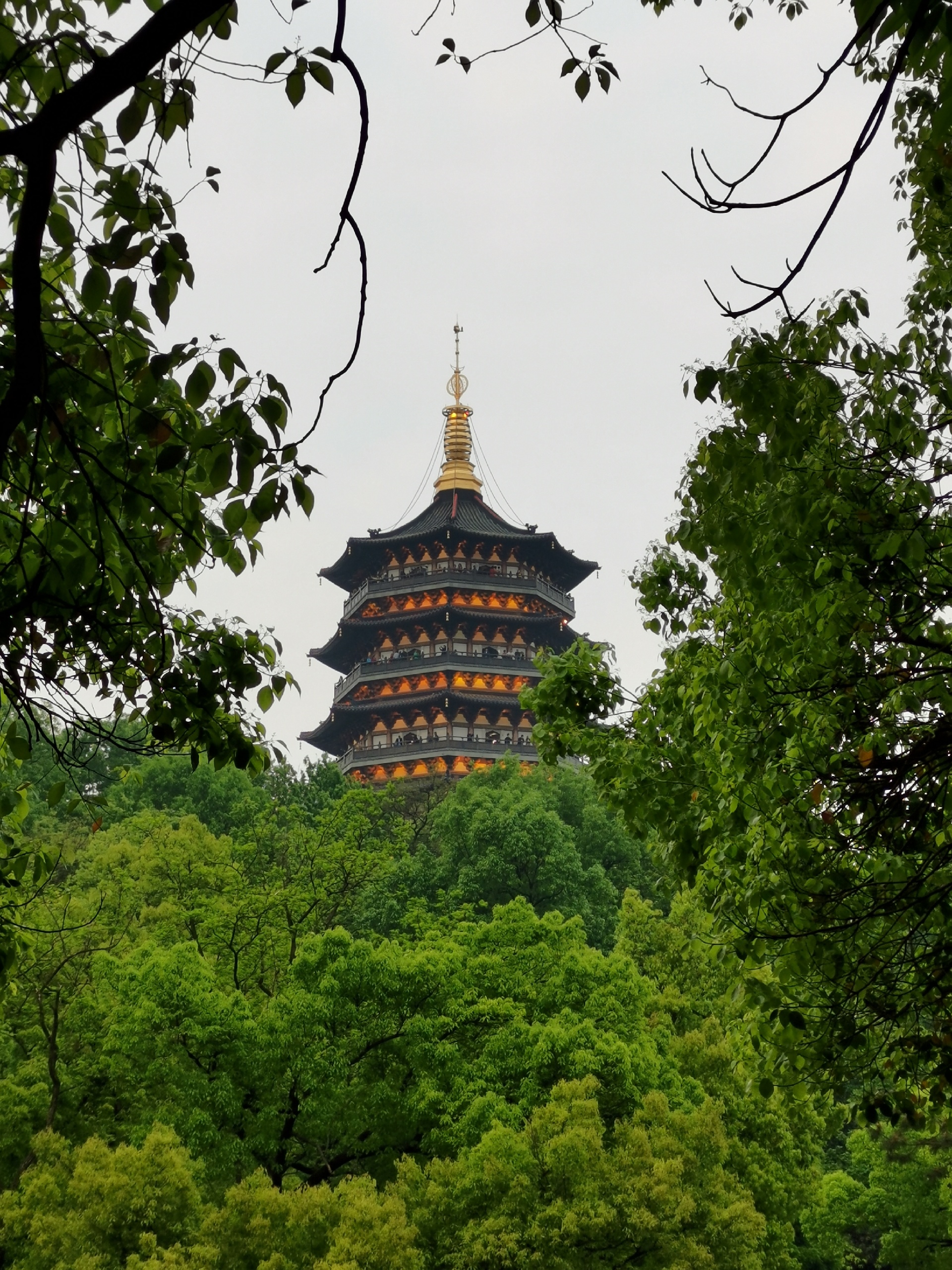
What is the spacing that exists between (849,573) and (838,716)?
707 mm

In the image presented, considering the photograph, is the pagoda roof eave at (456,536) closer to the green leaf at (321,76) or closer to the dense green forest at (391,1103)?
the dense green forest at (391,1103)

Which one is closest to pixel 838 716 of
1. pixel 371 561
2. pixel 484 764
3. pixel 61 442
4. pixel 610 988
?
pixel 61 442

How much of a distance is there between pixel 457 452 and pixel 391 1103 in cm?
3518

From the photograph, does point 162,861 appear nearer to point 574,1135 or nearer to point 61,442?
point 574,1135

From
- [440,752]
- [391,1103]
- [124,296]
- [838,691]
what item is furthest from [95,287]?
[440,752]

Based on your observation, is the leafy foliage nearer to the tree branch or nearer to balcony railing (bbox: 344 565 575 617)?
the tree branch

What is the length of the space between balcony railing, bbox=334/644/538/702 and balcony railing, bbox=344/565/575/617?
214cm

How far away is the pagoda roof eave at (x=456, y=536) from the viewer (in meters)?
44.6

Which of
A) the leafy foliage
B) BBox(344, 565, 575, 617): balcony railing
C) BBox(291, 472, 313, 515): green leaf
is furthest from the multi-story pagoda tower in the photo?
A: BBox(291, 472, 313, 515): green leaf

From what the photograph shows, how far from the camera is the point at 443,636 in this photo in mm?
43781

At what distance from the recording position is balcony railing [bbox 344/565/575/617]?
43.8m

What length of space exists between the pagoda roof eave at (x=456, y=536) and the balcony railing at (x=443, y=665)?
3832 millimetres

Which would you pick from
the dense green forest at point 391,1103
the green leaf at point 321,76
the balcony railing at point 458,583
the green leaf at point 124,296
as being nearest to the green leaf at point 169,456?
the green leaf at point 124,296

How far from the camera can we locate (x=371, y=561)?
45.9 metres
